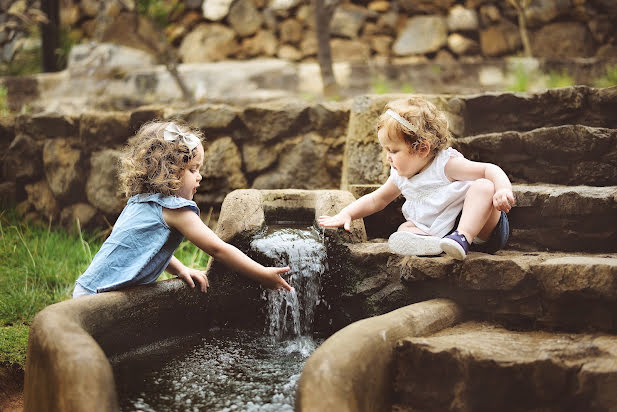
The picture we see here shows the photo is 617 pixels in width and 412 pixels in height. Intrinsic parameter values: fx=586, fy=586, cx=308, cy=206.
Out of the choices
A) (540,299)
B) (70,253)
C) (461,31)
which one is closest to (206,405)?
(540,299)

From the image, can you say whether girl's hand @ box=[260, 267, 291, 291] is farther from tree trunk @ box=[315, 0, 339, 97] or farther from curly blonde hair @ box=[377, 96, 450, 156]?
tree trunk @ box=[315, 0, 339, 97]

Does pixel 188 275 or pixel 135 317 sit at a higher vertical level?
pixel 188 275

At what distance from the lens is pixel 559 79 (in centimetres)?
462

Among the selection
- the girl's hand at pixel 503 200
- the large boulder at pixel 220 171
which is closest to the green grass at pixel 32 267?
the large boulder at pixel 220 171

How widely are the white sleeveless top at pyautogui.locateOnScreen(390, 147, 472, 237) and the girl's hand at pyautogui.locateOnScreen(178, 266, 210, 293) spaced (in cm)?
98

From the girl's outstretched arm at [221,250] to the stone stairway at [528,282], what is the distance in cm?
43

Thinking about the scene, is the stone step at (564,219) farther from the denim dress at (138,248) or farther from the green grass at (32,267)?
the green grass at (32,267)

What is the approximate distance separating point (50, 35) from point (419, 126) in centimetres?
527

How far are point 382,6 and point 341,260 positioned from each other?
190 inches

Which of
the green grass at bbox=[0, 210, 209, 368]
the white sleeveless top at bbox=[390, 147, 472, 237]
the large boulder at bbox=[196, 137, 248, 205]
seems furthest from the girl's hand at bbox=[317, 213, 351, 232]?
the large boulder at bbox=[196, 137, 248, 205]

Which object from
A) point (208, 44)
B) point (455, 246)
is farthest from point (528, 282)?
point (208, 44)

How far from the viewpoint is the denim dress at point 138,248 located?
245 cm

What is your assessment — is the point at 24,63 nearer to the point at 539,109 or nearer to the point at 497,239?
the point at 539,109

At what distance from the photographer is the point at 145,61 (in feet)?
20.5
